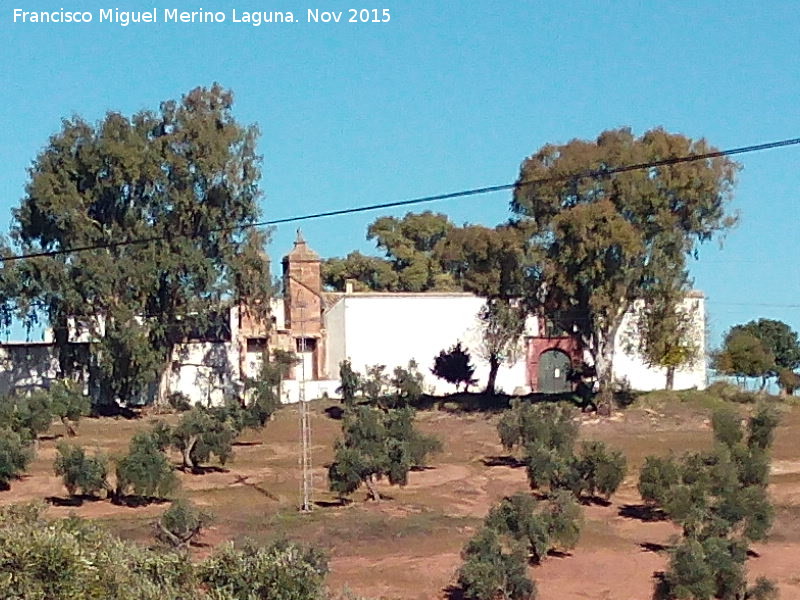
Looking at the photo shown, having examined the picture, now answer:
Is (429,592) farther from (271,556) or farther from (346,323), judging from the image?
(346,323)

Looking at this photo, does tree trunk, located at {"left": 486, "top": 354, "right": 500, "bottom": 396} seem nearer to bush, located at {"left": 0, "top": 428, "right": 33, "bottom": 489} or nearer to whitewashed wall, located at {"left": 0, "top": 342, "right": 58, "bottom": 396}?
whitewashed wall, located at {"left": 0, "top": 342, "right": 58, "bottom": 396}

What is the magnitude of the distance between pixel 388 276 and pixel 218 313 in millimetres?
30622

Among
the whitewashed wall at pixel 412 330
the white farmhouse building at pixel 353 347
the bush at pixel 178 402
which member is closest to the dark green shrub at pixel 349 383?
the white farmhouse building at pixel 353 347

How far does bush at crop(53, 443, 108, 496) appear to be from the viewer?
96.6 ft

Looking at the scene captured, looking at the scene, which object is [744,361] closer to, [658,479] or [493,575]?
[658,479]

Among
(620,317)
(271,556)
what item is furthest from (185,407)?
(271,556)

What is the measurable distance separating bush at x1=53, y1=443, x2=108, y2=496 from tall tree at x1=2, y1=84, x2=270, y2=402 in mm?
17870

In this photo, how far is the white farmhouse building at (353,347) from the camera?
5481 cm

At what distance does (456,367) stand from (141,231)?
1484 cm

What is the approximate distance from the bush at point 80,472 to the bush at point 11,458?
2011 mm

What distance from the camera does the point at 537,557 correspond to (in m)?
24.0

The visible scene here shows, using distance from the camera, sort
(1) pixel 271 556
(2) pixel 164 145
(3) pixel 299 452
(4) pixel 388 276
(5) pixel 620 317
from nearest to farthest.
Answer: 1. (1) pixel 271 556
2. (3) pixel 299 452
3. (5) pixel 620 317
4. (2) pixel 164 145
5. (4) pixel 388 276

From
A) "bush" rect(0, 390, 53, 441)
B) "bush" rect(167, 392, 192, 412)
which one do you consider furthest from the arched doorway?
"bush" rect(0, 390, 53, 441)

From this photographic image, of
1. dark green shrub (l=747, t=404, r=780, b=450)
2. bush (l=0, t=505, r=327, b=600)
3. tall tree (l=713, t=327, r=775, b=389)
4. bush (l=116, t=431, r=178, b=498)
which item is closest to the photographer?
bush (l=0, t=505, r=327, b=600)
